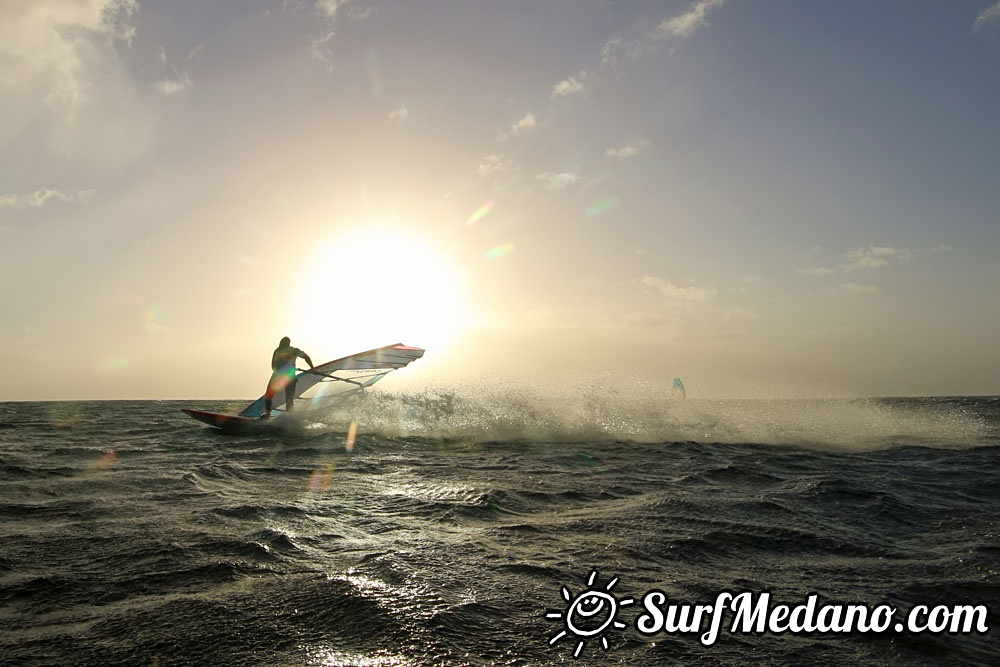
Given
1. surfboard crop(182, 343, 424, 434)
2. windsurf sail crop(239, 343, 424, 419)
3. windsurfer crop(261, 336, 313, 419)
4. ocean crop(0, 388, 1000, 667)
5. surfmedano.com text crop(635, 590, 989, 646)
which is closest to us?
ocean crop(0, 388, 1000, 667)

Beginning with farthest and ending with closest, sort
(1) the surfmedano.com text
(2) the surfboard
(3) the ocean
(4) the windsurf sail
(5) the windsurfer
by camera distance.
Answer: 1. (4) the windsurf sail
2. (2) the surfboard
3. (5) the windsurfer
4. (1) the surfmedano.com text
5. (3) the ocean

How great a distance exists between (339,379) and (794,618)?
1614cm

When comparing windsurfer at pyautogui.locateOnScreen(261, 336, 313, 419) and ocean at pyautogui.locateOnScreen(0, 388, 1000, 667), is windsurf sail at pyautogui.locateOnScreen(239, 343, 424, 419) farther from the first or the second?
ocean at pyautogui.locateOnScreen(0, 388, 1000, 667)

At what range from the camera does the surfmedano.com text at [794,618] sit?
3529 mm

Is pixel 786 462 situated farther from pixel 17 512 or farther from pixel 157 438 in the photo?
pixel 157 438

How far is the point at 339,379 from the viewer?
714 inches

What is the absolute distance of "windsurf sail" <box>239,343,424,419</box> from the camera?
18094 millimetres

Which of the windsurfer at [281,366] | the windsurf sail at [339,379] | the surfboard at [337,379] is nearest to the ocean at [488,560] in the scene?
the windsurfer at [281,366]

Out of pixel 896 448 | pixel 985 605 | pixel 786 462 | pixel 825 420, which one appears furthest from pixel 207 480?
pixel 825 420

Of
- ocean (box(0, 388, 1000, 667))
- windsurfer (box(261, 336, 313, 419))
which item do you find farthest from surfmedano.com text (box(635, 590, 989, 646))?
windsurfer (box(261, 336, 313, 419))

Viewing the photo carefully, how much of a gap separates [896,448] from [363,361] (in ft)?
50.6

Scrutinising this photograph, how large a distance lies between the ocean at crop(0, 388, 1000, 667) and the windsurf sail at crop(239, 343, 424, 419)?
22.6 feet

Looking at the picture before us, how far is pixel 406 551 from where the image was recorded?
500 centimetres

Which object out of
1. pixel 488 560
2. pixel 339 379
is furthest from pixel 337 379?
pixel 488 560
